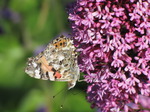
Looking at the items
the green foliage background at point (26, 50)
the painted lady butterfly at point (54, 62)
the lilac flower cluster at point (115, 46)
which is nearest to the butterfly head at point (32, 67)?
the painted lady butterfly at point (54, 62)

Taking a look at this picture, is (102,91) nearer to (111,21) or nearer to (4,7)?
(111,21)

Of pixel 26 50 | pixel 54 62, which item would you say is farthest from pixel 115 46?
pixel 26 50

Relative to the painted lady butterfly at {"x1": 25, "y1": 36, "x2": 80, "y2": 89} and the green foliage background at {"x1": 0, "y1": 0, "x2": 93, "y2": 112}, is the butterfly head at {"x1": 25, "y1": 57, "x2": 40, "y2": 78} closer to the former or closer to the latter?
the painted lady butterfly at {"x1": 25, "y1": 36, "x2": 80, "y2": 89}

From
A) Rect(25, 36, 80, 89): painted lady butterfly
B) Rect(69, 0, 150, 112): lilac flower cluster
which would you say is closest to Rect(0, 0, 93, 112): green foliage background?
Rect(25, 36, 80, 89): painted lady butterfly

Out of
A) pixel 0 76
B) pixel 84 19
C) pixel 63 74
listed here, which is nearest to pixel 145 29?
pixel 84 19

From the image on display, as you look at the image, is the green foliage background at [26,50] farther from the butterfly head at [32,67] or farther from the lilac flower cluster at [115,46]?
the lilac flower cluster at [115,46]

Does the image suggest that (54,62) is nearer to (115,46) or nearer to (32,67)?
(32,67)

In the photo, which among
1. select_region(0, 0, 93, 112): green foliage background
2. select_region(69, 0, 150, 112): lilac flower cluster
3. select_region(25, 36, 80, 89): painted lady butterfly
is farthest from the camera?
select_region(0, 0, 93, 112): green foliage background

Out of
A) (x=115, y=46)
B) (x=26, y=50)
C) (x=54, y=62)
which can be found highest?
(x=115, y=46)
